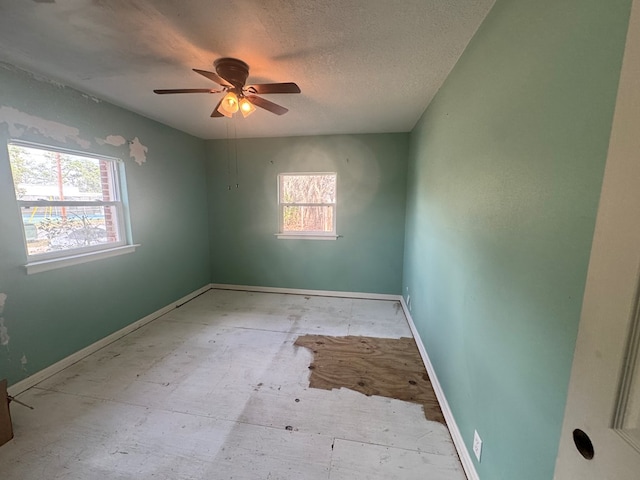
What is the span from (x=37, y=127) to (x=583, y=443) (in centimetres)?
335

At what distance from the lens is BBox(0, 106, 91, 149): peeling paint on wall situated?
190cm

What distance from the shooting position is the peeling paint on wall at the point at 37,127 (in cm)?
190

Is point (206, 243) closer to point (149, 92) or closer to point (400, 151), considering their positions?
point (149, 92)

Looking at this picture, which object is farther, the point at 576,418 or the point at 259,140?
the point at 259,140

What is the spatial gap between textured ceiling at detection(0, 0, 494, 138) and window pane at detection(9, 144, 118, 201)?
61 cm

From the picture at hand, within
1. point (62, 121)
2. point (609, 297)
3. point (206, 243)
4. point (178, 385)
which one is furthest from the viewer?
point (206, 243)

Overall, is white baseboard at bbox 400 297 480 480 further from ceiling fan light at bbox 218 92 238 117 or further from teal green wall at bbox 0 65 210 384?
teal green wall at bbox 0 65 210 384

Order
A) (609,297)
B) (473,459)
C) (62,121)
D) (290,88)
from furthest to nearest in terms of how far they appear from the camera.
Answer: (62,121) < (290,88) < (473,459) < (609,297)

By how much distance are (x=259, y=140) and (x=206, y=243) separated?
1828 millimetres

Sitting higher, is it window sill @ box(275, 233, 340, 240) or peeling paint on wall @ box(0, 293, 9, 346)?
window sill @ box(275, 233, 340, 240)

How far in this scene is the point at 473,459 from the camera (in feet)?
4.50

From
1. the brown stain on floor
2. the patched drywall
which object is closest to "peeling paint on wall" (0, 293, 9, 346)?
the patched drywall

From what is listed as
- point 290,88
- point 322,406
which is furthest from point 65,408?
Result: point 290,88

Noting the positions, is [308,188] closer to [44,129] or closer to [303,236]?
[303,236]
